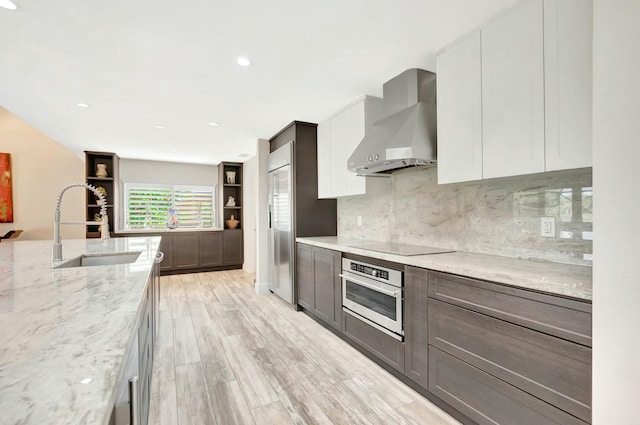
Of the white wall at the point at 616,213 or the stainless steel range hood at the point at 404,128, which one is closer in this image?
the white wall at the point at 616,213

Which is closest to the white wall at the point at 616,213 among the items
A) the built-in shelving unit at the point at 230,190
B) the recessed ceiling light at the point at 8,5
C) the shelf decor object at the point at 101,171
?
the recessed ceiling light at the point at 8,5

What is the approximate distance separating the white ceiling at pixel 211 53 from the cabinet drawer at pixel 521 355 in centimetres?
174

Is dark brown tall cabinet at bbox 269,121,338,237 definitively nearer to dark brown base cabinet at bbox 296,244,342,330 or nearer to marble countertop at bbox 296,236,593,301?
dark brown base cabinet at bbox 296,244,342,330

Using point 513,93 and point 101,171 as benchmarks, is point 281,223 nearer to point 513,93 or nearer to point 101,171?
point 513,93

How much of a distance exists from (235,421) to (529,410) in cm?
154

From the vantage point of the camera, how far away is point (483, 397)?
1.55m

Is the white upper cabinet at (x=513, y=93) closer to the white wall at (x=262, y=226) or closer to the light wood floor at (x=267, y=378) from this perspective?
the light wood floor at (x=267, y=378)

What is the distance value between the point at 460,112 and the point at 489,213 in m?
0.75

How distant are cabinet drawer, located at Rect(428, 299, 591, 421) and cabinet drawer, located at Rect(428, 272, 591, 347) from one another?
37 mm

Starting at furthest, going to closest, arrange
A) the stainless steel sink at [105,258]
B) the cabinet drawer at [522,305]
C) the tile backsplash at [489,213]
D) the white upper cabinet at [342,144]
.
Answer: the white upper cabinet at [342,144] → the stainless steel sink at [105,258] → the tile backsplash at [489,213] → the cabinet drawer at [522,305]

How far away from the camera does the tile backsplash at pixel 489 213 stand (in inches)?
66.4

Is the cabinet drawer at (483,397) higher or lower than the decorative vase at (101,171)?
lower

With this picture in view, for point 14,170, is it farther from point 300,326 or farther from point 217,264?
point 300,326

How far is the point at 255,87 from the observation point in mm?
2730
